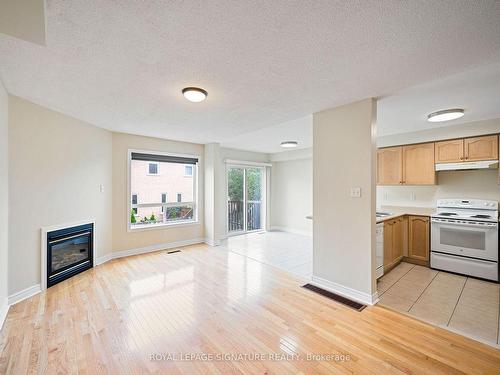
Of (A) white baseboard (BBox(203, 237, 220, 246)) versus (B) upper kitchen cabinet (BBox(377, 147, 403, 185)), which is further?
(A) white baseboard (BBox(203, 237, 220, 246))

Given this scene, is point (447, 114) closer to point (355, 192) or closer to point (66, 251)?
point (355, 192)

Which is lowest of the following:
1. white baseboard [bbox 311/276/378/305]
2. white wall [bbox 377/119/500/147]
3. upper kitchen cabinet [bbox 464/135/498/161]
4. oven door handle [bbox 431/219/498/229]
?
white baseboard [bbox 311/276/378/305]

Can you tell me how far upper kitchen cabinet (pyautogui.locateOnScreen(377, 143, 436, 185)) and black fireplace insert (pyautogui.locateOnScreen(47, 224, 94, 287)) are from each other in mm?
5623

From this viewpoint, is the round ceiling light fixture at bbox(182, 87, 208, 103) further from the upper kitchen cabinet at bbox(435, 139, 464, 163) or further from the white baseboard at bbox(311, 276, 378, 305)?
the upper kitchen cabinet at bbox(435, 139, 464, 163)

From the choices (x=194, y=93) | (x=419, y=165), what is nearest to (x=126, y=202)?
(x=194, y=93)

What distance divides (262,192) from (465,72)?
5.46m

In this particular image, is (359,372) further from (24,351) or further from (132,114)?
(132,114)

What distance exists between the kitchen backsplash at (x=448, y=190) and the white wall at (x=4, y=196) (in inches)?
239

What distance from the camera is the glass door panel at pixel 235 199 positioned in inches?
249

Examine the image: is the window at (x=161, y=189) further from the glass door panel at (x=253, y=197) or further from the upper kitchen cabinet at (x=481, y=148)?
the upper kitchen cabinet at (x=481, y=148)

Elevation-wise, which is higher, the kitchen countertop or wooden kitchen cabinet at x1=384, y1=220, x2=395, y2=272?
the kitchen countertop

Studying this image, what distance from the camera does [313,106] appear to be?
113 inches

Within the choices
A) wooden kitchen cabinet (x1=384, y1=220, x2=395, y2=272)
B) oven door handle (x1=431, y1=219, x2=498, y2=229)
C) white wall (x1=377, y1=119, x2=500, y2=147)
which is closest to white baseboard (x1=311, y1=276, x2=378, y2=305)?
wooden kitchen cabinet (x1=384, y1=220, x2=395, y2=272)

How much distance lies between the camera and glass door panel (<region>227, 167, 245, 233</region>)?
20.7 feet
